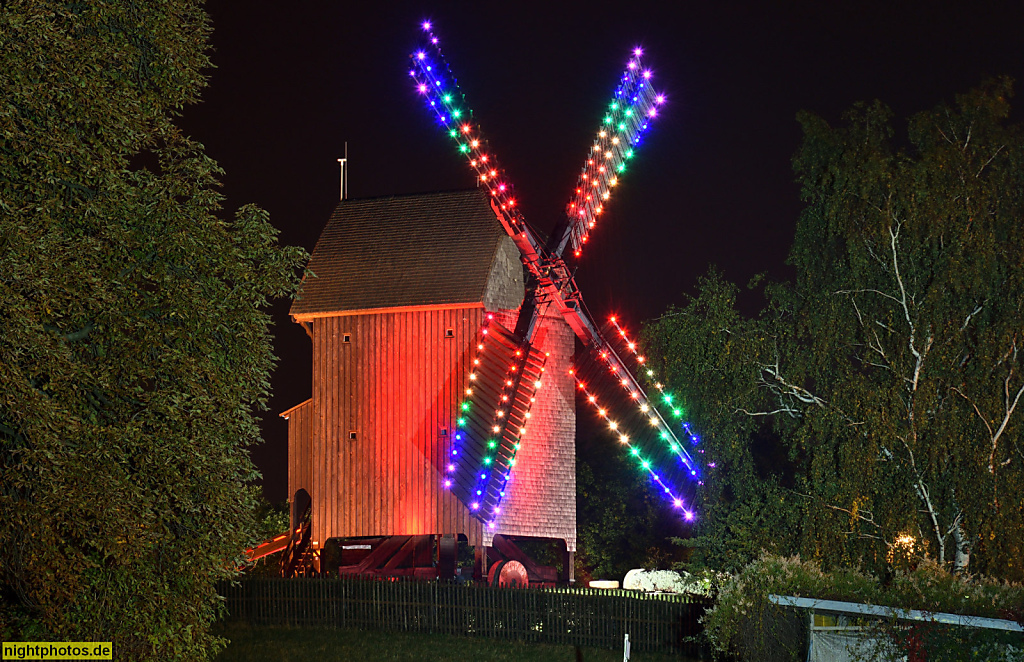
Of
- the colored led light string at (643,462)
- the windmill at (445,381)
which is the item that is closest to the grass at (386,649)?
the windmill at (445,381)

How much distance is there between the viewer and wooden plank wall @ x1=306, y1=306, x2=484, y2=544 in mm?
25703

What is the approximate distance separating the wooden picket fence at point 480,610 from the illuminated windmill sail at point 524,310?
2685 millimetres

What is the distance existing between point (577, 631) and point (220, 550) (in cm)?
923

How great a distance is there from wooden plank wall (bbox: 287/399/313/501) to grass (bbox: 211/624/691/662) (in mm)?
5144

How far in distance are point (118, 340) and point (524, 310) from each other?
567 inches

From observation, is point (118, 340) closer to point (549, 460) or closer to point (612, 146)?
point (549, 460)

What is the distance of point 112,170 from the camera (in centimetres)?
1344

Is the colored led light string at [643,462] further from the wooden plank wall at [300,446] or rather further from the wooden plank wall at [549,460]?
the wooden plank wall at [300,446]

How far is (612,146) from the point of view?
93.8ft

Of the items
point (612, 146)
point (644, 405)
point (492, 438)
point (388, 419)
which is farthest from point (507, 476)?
point (612, 146)

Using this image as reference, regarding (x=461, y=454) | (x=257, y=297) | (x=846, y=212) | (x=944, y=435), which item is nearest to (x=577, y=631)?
(x=461, y=454)

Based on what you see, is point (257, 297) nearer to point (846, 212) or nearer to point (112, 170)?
point (112, 170)

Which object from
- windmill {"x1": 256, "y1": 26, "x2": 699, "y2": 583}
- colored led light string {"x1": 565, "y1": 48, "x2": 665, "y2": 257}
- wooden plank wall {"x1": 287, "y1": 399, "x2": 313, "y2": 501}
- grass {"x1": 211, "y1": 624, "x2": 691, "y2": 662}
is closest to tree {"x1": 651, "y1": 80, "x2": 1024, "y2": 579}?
grass {"x1": 211, "y1": 624, "x2": 691, "y2": 662}

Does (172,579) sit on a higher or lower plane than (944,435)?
lower
